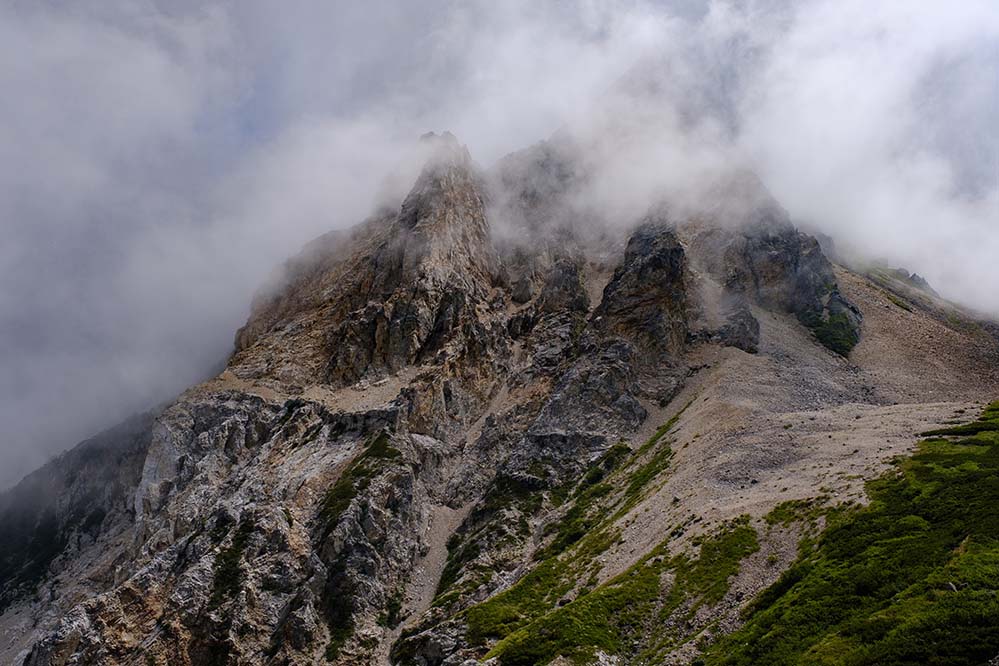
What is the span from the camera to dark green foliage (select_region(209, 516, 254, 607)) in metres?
101

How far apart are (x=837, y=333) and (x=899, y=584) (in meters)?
110

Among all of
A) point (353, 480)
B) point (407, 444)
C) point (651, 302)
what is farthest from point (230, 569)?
point (651, 302)

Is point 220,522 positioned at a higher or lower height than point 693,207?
lower

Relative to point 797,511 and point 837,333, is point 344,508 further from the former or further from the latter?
point 837,333

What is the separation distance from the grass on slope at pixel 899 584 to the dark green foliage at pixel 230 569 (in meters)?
75.7

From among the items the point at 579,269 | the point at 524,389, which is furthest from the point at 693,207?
the point at 524,389

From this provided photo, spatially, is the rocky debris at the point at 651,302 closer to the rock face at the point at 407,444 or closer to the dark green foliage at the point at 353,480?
the rock face at the point at 407,444

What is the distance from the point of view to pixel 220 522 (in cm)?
11356

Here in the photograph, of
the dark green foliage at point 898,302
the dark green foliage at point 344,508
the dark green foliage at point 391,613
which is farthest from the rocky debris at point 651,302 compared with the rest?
the dark green foliage at point 391,613

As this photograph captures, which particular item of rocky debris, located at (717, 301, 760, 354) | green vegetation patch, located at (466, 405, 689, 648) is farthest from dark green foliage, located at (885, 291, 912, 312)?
green vegetation patch, located at (466, 405, 689, 648)

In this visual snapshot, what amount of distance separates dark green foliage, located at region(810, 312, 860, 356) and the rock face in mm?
552

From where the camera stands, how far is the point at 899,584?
1900 inches

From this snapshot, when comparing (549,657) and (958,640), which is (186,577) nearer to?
(549,657)

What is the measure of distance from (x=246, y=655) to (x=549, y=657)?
5217 centimetres
